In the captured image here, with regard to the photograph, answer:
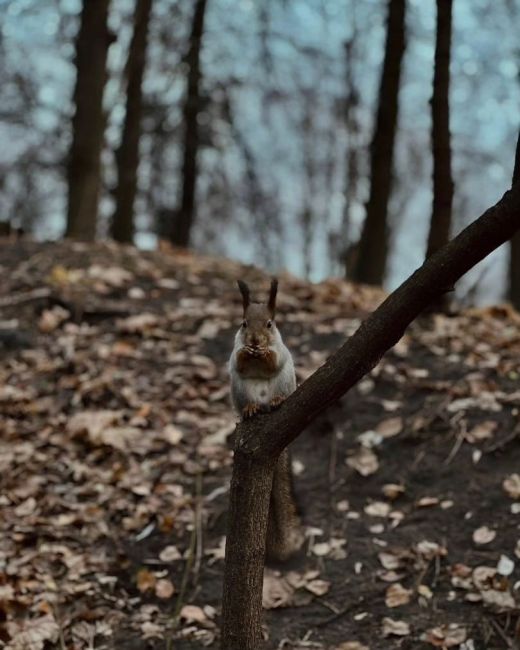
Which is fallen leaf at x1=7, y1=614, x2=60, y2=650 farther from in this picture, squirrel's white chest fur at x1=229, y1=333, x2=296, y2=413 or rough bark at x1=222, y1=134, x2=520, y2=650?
squirrel's white chest fur at x1=229, y1=333, x2=296, y2=413

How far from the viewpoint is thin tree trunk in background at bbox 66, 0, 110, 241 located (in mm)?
8789

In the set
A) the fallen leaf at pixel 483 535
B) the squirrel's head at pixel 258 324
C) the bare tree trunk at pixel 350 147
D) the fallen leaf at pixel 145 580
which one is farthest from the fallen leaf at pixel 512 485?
the bare tree trunk at pixel 350 147

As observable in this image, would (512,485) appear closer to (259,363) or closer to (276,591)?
(276,591)

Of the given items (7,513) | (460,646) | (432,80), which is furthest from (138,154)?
(460,646)

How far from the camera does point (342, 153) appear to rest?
2078 cm

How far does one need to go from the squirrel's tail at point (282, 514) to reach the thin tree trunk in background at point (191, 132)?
346 inches

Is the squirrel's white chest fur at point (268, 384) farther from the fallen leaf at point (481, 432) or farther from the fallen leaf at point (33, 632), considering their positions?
the fallen leaf at point (481, 432)

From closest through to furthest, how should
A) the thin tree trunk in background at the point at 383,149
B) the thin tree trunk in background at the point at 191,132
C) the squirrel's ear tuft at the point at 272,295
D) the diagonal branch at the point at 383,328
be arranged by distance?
the diagonal branch at the point at 383,328 < the squirrel's ear tuft at the point at 272,295 < the thin tree trunk in background at the point at 383,149 < the thin tree trunk in background at the point at 191,132

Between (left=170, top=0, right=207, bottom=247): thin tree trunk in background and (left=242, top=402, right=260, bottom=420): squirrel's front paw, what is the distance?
30.0ft

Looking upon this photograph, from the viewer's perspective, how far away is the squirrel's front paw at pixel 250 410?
277 cm

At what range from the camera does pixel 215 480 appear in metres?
4.61

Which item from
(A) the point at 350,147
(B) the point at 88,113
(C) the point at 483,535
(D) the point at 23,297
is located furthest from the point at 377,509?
(A) the point at 350,147

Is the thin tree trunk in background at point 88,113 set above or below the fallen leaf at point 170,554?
above

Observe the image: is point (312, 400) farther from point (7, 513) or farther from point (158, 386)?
point (158, 386)
